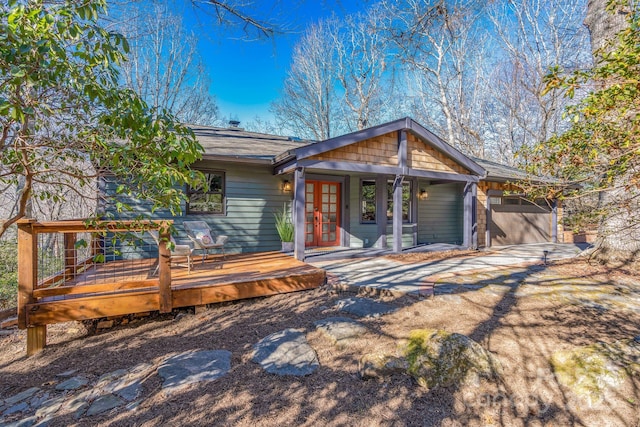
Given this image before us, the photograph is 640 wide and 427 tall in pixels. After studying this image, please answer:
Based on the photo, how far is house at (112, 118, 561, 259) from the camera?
6.79m

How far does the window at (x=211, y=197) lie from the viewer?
6941mm

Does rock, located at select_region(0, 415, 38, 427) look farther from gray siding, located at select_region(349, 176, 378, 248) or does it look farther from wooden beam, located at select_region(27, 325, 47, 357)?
gray siding, located at select_region(349, 176, 378, 248)

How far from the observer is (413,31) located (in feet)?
13.2

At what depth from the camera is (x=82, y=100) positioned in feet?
8.13

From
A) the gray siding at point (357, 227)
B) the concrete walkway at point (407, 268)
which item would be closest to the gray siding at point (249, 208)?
the concrete walkway at point (407, 268)

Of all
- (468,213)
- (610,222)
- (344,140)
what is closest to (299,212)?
(344,140)

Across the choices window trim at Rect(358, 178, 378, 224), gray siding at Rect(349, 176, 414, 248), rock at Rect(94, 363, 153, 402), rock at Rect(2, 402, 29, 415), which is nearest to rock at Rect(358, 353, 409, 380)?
rock at Rect(94, 363, 153, 402)

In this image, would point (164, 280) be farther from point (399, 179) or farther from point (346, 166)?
point (399, 179)

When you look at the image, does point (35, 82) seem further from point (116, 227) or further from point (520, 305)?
point (520, 305)

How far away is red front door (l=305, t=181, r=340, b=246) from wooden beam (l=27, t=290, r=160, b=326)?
489 cm

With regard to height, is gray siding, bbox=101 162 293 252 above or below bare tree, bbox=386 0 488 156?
below

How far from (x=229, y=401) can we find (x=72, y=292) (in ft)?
8.02

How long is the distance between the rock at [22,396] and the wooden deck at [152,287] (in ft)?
2.53

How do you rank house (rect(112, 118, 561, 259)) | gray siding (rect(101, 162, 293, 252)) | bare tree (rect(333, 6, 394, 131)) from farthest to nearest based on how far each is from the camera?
bare tree (rect(333, 6, 394, 131)) → gray siding (rect(101, 162, 293, 252)) → house (rect(112, 118, 561, 259))
